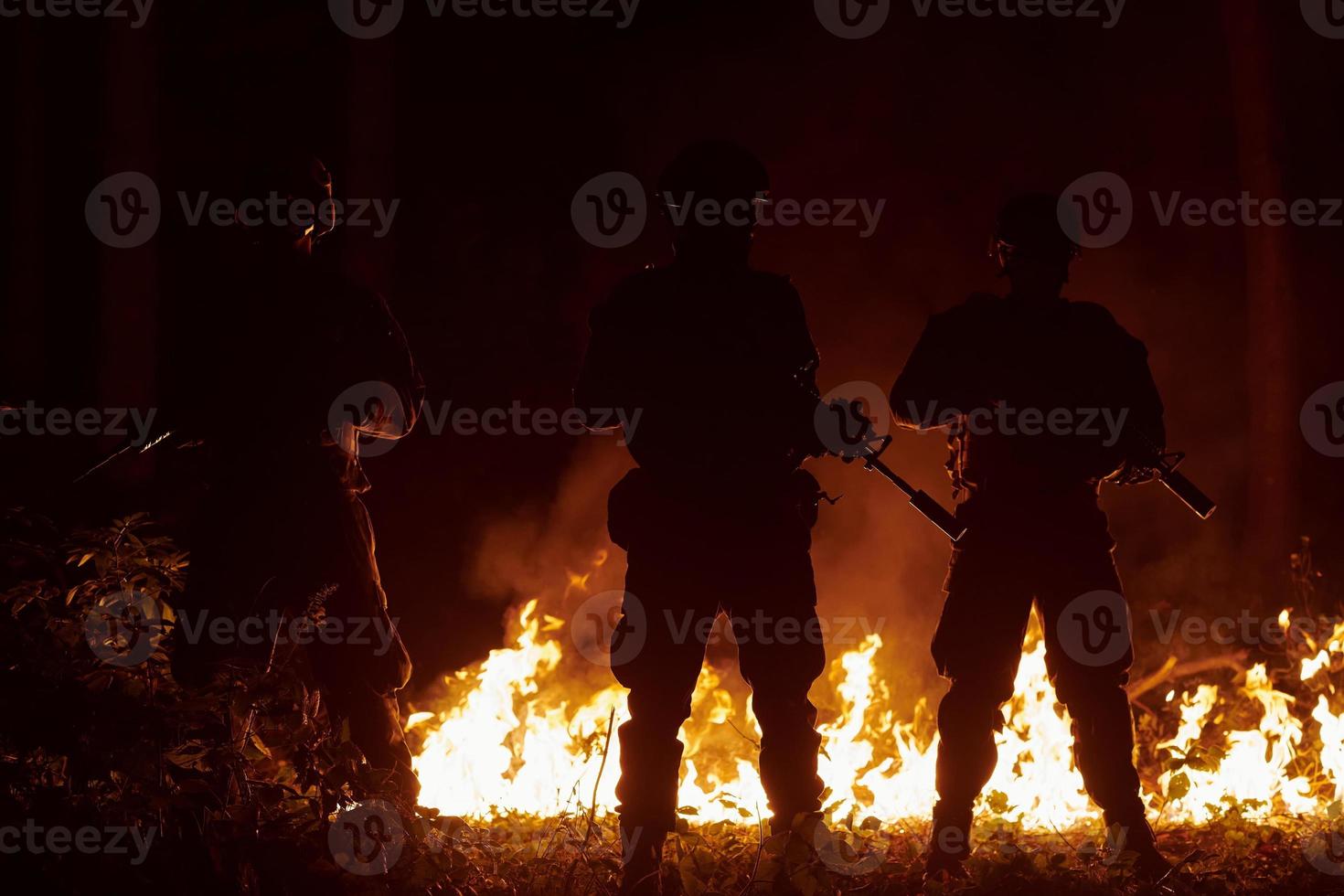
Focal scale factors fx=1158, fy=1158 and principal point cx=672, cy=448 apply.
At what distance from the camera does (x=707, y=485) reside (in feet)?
14.7

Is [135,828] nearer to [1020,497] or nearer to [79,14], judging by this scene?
[1020,497]

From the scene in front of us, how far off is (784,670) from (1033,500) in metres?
1.29

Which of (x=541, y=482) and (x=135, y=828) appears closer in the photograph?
(x=135, y=828)

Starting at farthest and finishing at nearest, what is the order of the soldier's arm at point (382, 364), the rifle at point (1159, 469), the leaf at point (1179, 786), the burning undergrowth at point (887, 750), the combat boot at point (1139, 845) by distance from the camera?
the burning undergrowth at point (887, 750)
the leaf at point (1179, 786)
the soldier's arm at point (382, 364)
the rifle at point (1159, 469)
the combat boot at point (1139, 845)

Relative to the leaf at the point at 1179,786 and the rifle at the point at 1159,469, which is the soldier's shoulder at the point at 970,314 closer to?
the rifle at the point at 1159,469

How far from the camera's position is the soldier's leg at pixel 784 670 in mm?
4348

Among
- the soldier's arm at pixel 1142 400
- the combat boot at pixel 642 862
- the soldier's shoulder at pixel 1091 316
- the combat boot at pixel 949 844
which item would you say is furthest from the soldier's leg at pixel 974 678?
the combat boot at pixel 642 862

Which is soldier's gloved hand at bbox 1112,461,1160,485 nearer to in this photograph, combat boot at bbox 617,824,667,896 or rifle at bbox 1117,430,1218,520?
rifle at bbox 1117,430,1218,520

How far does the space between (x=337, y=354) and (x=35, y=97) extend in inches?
158

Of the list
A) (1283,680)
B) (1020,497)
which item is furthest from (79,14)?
(1283,680)

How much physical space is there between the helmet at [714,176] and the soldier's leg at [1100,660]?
200cm

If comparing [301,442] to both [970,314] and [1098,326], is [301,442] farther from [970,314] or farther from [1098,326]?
[1098,326]

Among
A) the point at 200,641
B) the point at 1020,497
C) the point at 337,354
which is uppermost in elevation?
the point at 337,354

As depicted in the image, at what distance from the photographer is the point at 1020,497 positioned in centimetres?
477
